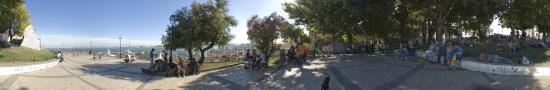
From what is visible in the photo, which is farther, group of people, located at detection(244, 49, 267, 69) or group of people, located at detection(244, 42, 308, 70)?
group of people, located at detection(244, 49, 267, 69)

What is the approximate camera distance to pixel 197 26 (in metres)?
25.4

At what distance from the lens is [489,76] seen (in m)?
14.4

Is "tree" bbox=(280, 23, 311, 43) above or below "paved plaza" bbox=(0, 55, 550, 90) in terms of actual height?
above


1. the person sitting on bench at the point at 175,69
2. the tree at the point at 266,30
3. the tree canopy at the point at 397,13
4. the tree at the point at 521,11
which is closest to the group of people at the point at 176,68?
the person sitting on bench at the point at 175,69

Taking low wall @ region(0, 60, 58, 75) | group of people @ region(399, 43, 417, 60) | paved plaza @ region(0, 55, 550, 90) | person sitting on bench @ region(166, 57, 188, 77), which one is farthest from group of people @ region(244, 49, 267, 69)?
low wall @ region(0, 60, 58, 75)

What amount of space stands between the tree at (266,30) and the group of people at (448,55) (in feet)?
31.6

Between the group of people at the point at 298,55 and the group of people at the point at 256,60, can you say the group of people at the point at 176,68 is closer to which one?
the group of people at the point at 256,60

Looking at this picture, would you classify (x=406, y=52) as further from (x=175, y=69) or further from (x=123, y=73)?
(x=123, y=73)

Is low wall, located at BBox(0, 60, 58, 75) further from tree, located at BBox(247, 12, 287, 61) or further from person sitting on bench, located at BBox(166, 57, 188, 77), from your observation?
tree, located at BBox(247, 12, 287, 61)

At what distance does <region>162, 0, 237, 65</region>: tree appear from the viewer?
25.5 metres

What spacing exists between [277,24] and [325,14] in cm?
316

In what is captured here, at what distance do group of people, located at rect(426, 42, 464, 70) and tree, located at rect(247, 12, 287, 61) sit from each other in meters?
9.64

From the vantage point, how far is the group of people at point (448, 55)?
1591cm

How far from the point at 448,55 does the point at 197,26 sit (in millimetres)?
14947
